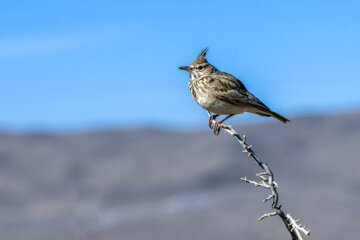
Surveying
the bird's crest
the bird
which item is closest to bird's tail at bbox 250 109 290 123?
the bird

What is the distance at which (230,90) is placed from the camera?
12.2 metres

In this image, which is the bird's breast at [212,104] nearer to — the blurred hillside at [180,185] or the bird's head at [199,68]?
the bird's head at [199,68]

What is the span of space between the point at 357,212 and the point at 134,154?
86030mm

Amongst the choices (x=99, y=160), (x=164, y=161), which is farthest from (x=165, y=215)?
(x=99, y=160)

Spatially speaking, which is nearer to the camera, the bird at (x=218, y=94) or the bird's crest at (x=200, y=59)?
the bird at (x=218, y=94)

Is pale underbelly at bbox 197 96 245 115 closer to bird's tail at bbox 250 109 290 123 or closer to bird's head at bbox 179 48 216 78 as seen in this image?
bird's tail at bbox 250 109 290 123

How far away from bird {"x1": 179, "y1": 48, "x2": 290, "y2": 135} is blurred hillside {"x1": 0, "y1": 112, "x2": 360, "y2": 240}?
7571 cm

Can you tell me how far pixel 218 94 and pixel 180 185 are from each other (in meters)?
151

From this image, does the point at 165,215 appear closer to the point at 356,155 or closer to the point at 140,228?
the point at 140,228

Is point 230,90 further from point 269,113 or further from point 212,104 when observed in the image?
point 269,113

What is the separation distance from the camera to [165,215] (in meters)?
124

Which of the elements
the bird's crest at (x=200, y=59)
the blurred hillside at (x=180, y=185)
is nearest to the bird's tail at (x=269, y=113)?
the bird's crest at (x=200, y=59)

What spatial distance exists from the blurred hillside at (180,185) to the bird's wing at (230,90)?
249 ft

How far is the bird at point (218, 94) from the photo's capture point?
11.6 m
